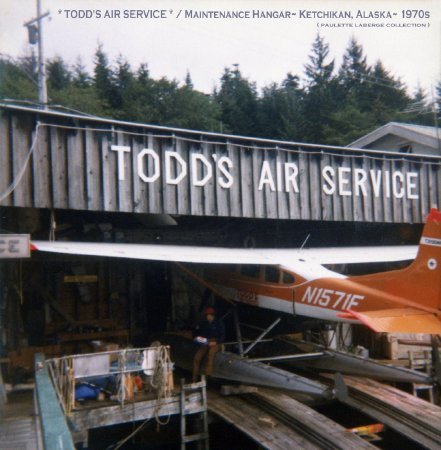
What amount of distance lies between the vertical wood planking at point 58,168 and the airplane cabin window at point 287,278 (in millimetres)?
4023

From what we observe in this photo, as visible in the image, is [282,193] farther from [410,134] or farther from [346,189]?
[410,134]

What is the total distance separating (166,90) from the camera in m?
36.7

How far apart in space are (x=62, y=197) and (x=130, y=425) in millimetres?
4292

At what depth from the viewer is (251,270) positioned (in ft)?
34.7

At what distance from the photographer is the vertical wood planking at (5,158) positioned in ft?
27.4

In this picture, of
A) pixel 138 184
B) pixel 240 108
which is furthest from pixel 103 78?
pixel 138 184

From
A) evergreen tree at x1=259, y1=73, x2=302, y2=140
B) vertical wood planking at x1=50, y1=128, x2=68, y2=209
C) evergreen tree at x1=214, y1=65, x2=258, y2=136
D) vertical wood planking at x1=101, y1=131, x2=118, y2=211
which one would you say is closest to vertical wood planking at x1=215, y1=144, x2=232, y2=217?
vertical wood planking at x1=101, y1=131, x2=118, y2=211

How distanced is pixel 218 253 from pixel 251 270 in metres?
0.98

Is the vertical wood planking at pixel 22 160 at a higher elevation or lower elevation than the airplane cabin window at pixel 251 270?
higher

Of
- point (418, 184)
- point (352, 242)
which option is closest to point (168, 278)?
point (352, 242)

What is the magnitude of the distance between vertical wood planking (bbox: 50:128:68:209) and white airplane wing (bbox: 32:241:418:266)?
736mm

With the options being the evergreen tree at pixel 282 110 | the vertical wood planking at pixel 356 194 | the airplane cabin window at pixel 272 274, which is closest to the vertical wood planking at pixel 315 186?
the vertical wood planking at pixel 356 194

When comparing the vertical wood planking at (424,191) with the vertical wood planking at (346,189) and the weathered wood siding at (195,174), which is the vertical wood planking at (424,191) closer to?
the weathered wood siding at (195,174)

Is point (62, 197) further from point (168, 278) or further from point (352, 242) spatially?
point (352, 242)
